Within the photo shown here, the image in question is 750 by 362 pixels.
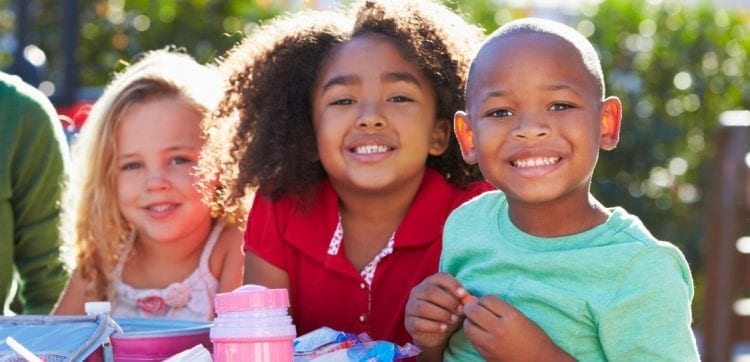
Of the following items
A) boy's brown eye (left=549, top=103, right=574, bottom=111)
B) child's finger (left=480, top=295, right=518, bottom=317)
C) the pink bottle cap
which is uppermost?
boy's brown eye (left=549, top=103, right=574, bottom=111)

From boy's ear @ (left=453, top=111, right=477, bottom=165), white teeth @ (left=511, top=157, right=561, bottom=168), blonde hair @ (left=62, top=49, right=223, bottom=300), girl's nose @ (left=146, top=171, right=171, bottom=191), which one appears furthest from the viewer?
blonde hair @ (left=62, top=49, right=223, bottom=300)

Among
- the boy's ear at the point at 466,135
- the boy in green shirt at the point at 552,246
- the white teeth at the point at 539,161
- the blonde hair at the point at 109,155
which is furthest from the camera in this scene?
the blonde hair at the point at 109,155

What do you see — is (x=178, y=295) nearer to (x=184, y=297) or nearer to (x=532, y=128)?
(x=184, y=297)

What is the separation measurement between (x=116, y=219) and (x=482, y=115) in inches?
58.1

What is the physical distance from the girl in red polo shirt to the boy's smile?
0.56 meters

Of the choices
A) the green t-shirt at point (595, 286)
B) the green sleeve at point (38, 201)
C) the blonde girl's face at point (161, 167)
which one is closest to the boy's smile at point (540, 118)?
the green t-shirt at point (595, 286)

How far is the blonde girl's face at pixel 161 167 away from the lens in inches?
137

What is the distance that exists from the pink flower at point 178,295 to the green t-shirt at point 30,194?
18.3 inches

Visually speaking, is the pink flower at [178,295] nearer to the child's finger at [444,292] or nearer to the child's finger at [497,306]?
the child's finger at [444,292]

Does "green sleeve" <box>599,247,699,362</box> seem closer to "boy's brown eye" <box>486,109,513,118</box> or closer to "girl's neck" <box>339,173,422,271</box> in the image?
"boy's brown eye" <box>486,109,513,118</box>

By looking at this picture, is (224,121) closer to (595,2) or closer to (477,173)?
(477,173)

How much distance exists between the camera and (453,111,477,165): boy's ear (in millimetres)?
2621

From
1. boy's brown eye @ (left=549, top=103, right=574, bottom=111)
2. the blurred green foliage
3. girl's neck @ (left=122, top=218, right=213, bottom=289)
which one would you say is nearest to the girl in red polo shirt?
girl's neck @ (left=122, top=218, right=213, bottom=289)

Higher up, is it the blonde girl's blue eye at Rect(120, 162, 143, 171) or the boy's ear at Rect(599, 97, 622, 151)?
the blonde girl's blue eye at Rect(120, 162, 143, 171)
